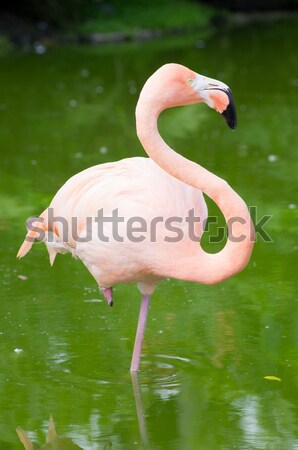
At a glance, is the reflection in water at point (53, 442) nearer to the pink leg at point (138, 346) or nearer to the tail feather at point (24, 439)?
the tail feather at point (24, 439)

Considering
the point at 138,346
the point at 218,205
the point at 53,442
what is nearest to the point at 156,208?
the point at 218,205

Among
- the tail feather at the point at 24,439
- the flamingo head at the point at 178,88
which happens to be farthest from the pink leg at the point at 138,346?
the flamingo head at the point at 178,88

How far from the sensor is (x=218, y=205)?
380cm

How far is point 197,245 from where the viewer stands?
392 centimetres

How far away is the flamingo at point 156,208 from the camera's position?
3.78 m

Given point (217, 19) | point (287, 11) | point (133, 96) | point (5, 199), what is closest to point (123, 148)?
point (5, 199)

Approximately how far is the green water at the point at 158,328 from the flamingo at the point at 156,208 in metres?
0.32

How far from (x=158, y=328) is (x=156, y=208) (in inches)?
46.0

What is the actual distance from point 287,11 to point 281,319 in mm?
16129

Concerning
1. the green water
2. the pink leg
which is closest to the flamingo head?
the pink leg

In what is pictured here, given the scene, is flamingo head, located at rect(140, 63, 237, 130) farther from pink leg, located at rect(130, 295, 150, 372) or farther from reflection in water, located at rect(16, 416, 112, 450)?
reflection in water, located at rect(16, 416, 112, 450)

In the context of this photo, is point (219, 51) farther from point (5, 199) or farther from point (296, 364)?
point (296, 364)

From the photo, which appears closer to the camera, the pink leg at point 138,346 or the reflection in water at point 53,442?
the reflection in water at point 53,442

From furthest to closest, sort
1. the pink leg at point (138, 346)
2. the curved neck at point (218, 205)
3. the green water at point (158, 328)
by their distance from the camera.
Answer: the pink leg at point (138, 346) → the green water at point (158, 328) → the curved neck at point (218, 205)
